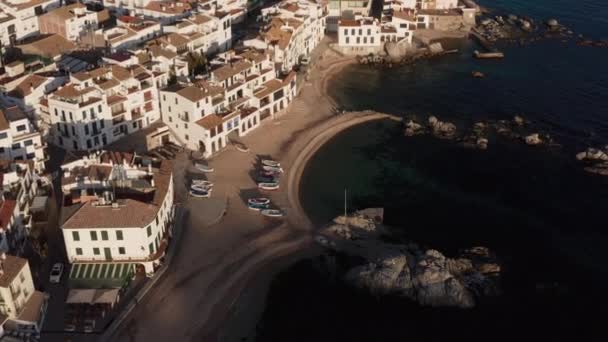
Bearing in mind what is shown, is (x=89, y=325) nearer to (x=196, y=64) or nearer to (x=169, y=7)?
(x=196, y=64)

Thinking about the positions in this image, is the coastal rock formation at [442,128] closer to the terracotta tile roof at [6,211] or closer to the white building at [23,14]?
the terracotta tile roof at [6,211]

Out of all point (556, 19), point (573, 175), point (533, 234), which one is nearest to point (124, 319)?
point (533, 234)

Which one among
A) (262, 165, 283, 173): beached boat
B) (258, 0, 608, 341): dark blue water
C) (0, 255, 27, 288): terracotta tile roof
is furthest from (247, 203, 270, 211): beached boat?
(0, 255, 27, 288): terracotta tile roof

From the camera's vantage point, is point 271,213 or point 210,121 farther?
point 210,121

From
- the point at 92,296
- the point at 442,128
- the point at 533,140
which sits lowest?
the point at 92,296

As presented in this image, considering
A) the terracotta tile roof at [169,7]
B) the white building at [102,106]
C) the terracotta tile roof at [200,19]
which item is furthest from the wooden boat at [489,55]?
the white building at [102,106]

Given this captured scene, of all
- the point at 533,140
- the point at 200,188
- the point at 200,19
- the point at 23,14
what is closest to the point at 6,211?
the point at 200,188

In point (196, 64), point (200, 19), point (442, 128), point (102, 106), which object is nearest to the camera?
point (102, 106)

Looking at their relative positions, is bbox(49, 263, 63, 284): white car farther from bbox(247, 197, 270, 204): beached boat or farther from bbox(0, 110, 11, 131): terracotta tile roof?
bbox(247, 197, 270, 204): beached boat
